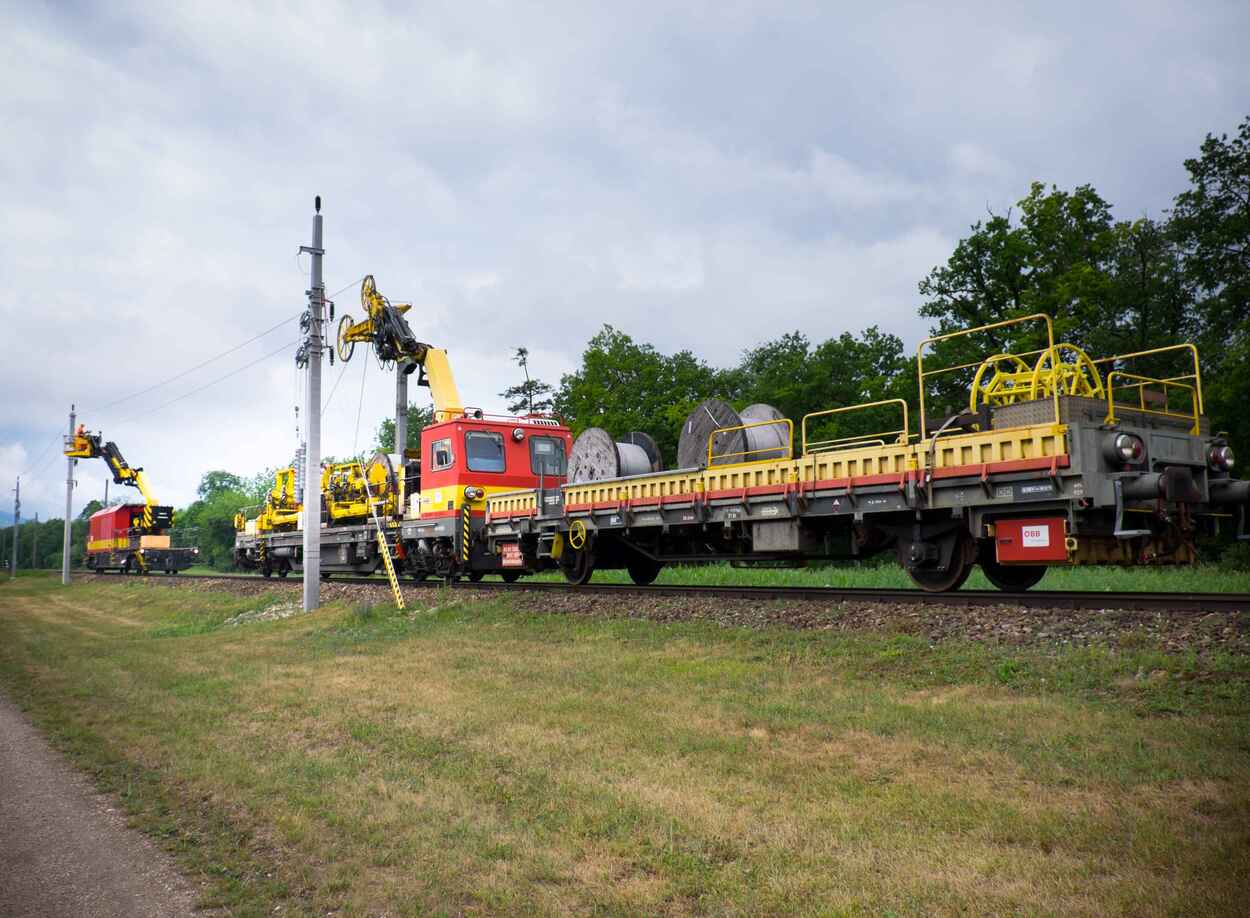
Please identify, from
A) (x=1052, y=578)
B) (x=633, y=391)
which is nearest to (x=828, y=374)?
(x=633, y=391)

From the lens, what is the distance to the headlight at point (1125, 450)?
9.20 m

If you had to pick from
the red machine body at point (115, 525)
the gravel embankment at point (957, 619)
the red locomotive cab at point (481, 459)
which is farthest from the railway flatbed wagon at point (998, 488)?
the red machine body at point (115, 525)

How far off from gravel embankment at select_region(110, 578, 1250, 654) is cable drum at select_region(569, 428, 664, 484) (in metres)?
2.56

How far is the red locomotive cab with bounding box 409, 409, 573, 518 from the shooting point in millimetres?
19203

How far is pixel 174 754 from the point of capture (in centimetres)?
700

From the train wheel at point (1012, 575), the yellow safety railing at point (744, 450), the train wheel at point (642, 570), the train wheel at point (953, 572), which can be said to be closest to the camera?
the train wheel at point (953, 572)

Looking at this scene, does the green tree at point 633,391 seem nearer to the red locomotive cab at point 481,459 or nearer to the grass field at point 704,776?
the red locomotive cab at point 481,459

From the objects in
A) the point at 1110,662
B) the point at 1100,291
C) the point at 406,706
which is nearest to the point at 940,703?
the point at 1110,662

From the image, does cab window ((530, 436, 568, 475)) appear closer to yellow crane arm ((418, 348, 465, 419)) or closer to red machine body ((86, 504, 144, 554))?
yellow crane arm ((418, 348, 465, 419))

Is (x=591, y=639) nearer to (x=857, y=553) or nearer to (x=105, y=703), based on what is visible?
(x=857, y=553)

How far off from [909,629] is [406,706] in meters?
5.25

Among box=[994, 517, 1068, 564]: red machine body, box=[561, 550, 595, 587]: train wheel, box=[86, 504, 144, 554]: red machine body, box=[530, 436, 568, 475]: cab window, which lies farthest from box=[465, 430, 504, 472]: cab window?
box=[86, 504, 144, 554]: red machine body

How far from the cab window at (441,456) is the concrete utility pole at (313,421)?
7.99 ft

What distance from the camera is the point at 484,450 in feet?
64.4
